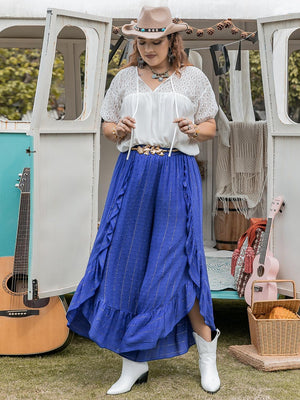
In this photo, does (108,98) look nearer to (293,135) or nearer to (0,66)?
(293,135)

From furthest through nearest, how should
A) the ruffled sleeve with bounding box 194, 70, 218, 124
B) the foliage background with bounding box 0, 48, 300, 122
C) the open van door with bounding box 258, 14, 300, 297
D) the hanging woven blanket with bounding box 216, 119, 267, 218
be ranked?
the foliage background with bounding box 0, 48, 300, 122 → the hanging woven blanket with bounding box 216, 119, 267, 218 → the open van door with bounding box 258, 14, 300, 297 → the ruffled sleeve with bounding box 194, 70, 218, 124

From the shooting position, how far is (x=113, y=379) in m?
4.48

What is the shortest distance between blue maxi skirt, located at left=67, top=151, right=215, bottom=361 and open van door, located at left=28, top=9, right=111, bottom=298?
0.68m

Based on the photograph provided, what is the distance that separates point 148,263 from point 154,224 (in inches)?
8.3

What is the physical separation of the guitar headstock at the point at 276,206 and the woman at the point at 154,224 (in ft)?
2.92

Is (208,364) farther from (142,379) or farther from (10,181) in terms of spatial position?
(10,181)

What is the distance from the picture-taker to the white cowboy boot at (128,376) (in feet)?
13.8

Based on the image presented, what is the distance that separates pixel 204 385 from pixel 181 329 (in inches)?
13.6

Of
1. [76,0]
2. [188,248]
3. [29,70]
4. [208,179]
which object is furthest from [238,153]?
[29,70]

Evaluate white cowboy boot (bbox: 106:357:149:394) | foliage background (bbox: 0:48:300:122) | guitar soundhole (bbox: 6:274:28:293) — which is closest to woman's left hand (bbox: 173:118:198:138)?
white cowboy boot (bbox: 106:357:149:394)

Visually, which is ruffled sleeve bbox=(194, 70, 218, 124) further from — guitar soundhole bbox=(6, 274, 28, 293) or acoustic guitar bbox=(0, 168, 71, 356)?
guitar soundhole bbox=(6, 274, 28, 293)

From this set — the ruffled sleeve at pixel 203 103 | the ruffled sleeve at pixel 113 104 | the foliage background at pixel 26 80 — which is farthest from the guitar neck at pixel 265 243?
the foliage background at pixel 26 80

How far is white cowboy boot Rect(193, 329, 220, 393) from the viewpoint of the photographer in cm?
427

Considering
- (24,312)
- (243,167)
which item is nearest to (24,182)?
(24,312)
